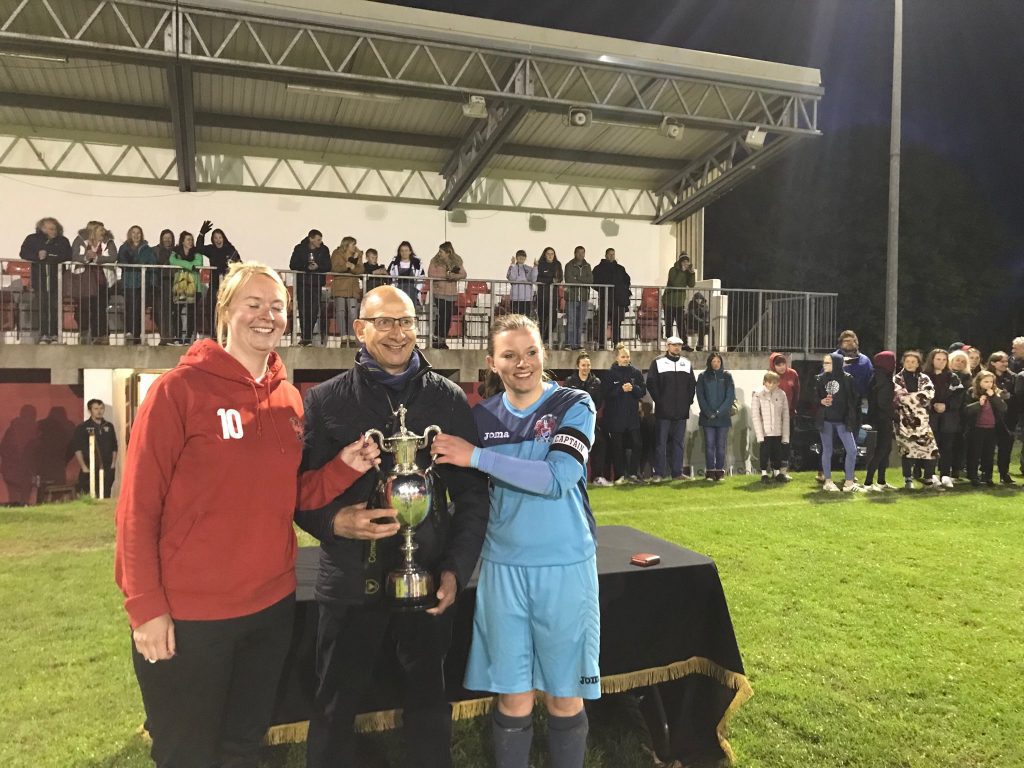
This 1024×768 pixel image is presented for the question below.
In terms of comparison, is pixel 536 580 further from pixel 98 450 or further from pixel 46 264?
pixel 46 264

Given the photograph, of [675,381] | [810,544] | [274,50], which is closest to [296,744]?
[810,544]

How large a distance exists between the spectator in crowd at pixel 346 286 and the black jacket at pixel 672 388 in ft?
15.4

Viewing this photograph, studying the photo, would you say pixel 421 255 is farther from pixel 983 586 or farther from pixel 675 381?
pixel 983 586

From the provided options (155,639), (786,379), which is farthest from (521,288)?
(155,639)

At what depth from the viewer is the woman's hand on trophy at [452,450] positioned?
2148 mm

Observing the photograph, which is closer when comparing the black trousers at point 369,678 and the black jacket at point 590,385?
the black trousers at point 369,678

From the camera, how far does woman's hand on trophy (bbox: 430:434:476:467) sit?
215cm

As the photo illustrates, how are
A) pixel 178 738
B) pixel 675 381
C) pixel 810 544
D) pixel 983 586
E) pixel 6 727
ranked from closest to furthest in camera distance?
pixel 178 738
pixel 6 727
pixel 983 586
pixel 810 544
pixel 675 381

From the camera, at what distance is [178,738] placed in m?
1.94

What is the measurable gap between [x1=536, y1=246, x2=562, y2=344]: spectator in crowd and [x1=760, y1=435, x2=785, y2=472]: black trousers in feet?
13.4

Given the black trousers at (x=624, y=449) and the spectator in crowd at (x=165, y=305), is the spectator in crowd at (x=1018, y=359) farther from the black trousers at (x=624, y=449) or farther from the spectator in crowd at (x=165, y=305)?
the spectator in crowd at (x=165, y=305)

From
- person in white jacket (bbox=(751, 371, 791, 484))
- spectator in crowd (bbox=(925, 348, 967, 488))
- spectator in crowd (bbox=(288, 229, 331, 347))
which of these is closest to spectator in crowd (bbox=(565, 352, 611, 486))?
person in white jacket (bbox=(751, 371, 791, 484))

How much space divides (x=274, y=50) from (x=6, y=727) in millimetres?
9305

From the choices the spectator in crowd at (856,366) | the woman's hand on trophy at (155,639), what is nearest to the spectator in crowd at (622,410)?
the spectator in crowd at (856,366)
